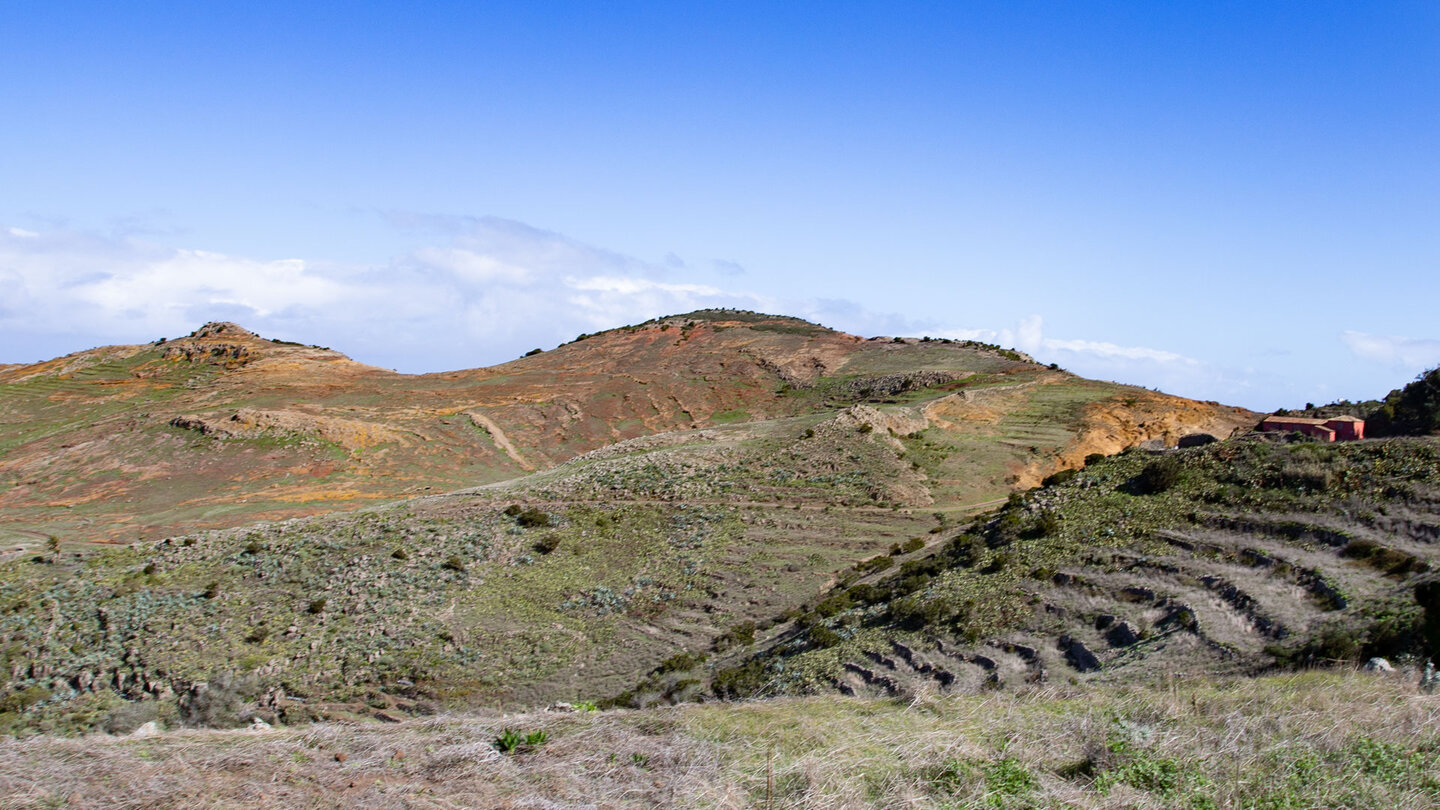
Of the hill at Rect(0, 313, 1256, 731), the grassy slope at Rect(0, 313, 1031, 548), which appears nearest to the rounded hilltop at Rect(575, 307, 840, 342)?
the grassy slope at Rect(0, 313, 1031, 548)

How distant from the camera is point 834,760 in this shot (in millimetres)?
9227

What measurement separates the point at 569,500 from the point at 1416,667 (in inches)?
1057

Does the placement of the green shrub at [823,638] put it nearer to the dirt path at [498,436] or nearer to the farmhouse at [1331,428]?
the farmhouse at [1331,428]

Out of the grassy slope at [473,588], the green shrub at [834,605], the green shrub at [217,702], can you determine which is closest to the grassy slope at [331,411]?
the grassy slope at [473,588]

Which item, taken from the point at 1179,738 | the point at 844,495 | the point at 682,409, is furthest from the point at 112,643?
the point at 682,409

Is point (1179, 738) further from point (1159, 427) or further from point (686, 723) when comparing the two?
point (1159, 427)

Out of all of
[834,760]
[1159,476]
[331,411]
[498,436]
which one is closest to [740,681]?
[834,760]

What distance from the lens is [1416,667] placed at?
12.2m

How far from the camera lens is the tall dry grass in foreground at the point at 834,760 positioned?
8094 millimetres

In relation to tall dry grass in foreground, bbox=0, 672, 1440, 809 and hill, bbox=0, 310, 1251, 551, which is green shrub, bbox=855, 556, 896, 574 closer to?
hill, bbox=0, 310, 1251, 551

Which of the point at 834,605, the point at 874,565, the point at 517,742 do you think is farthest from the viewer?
the point at 874,565

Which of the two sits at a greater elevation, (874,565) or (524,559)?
(874,565)

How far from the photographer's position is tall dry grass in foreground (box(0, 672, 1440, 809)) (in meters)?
8.09

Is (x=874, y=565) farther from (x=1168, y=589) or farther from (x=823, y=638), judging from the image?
(x=1168, y=589)
